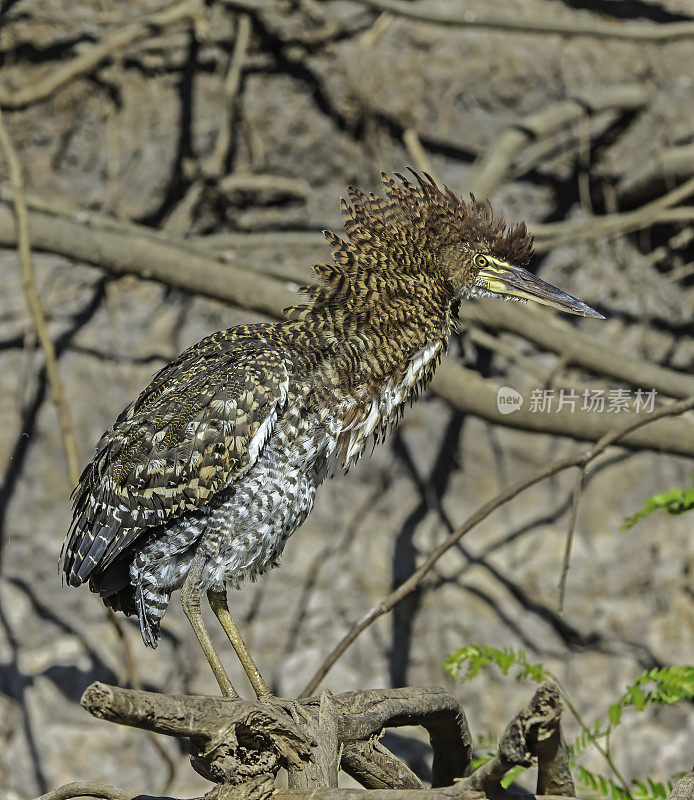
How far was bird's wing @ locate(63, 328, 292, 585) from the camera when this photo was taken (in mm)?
2607

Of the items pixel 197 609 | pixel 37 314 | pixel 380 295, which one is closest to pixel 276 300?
pixel 37 314

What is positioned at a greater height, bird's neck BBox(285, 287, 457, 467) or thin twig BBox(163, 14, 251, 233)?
thin twig BBox(163, 14, 251, 233)

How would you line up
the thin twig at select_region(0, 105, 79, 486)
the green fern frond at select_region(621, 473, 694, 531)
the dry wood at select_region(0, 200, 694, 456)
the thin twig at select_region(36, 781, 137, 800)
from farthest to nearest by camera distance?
the dry wood at select_region(0, 200, 694, 456)
the thin twig at select_region(0, 105, 79, 486)
the green fern frond at select_region(621, 473, 694, 531)
the thin twig at select_region(36, 781, 137, 800)

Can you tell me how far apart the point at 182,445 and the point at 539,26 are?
9.99ft

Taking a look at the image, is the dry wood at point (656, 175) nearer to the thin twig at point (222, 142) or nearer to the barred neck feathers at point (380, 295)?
Result: the thin twig at point (222, 142)

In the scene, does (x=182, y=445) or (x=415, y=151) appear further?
(x=415, y=151)

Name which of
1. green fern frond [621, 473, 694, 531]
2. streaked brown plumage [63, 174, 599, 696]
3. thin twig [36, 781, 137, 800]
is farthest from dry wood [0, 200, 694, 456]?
thin twig [36, 781, 137, 800]

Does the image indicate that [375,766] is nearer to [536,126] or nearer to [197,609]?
[197,609]

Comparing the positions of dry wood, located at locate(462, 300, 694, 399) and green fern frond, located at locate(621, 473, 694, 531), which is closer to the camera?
green fern frond, located at locate(621, 473, 694, 531)

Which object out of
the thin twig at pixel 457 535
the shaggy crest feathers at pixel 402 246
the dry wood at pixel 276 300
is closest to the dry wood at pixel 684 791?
the thin twig at pixel 457 535

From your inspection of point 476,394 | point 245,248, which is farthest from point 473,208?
point 245,248

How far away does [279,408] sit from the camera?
2639 mm

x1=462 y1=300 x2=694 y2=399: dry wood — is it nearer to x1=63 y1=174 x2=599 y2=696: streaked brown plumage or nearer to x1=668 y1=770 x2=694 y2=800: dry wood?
x1=63 y1=174 x2=599 y2=696: streaked brown plumage

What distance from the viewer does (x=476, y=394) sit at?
12.9ft
